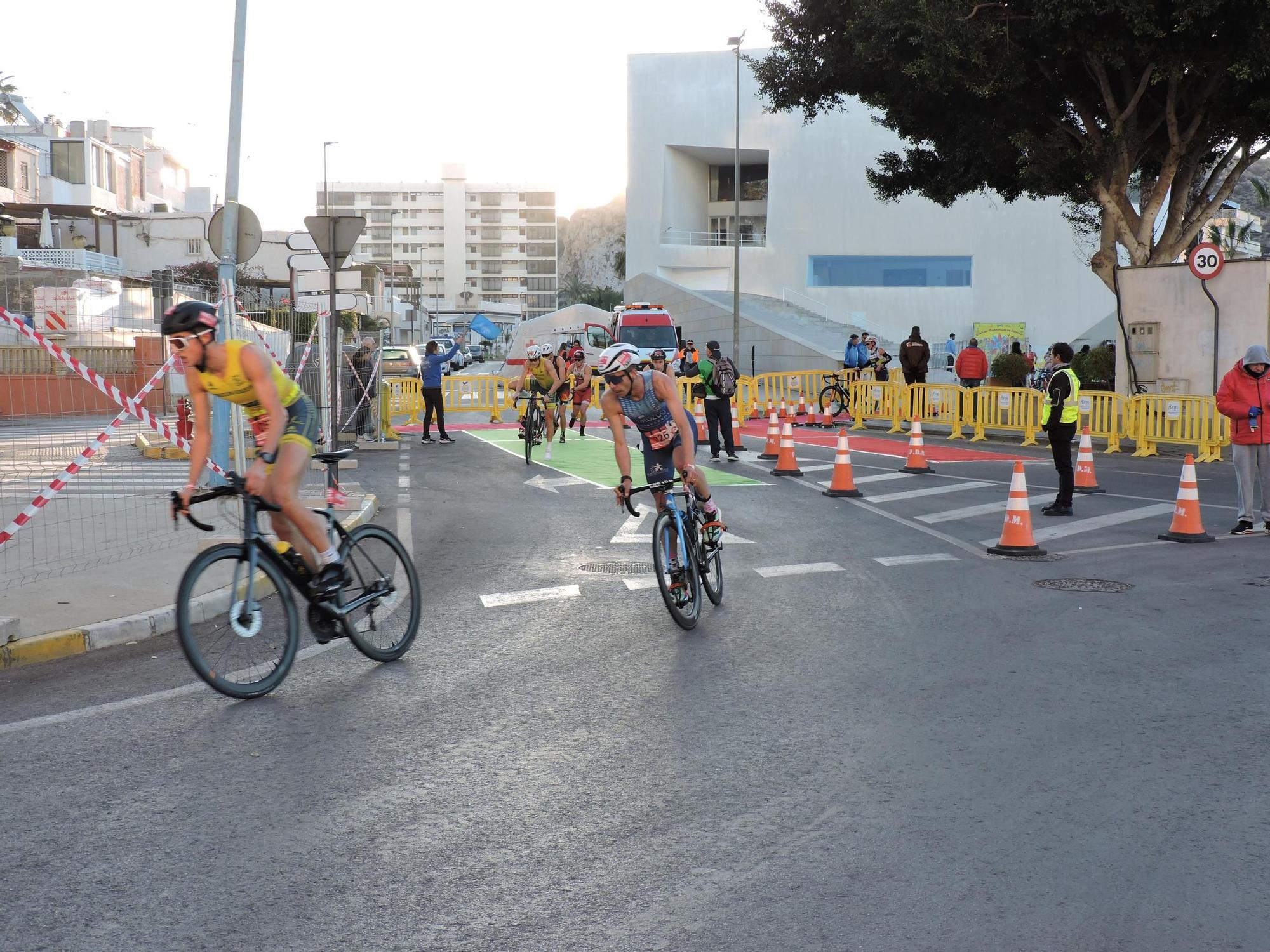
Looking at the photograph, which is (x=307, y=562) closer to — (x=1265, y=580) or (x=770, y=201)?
(x=1265, y=580)

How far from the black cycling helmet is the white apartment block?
495ft

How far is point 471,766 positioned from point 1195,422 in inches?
705

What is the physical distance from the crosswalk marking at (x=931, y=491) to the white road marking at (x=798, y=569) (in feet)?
15.2

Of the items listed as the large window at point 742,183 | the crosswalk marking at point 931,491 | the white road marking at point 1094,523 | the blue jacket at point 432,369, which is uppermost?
the large window at point 742,183

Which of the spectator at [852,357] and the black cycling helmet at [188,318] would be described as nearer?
the black cycling helmet at [188,318]

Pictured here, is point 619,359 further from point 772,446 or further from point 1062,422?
point 772,446

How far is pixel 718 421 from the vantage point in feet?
67.2

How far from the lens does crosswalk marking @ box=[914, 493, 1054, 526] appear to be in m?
13.5

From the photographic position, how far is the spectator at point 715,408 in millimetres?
19469

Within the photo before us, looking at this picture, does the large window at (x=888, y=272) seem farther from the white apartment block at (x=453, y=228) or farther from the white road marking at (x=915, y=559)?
the white apartment block at (x=453, y=228)

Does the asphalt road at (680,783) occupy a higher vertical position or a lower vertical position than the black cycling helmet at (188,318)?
lower

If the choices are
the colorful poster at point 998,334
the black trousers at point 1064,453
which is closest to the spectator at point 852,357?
the black trousers at point 1064,453

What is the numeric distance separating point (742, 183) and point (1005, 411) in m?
48.2

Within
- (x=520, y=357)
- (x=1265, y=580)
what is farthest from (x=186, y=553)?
(x=520, y=357)
